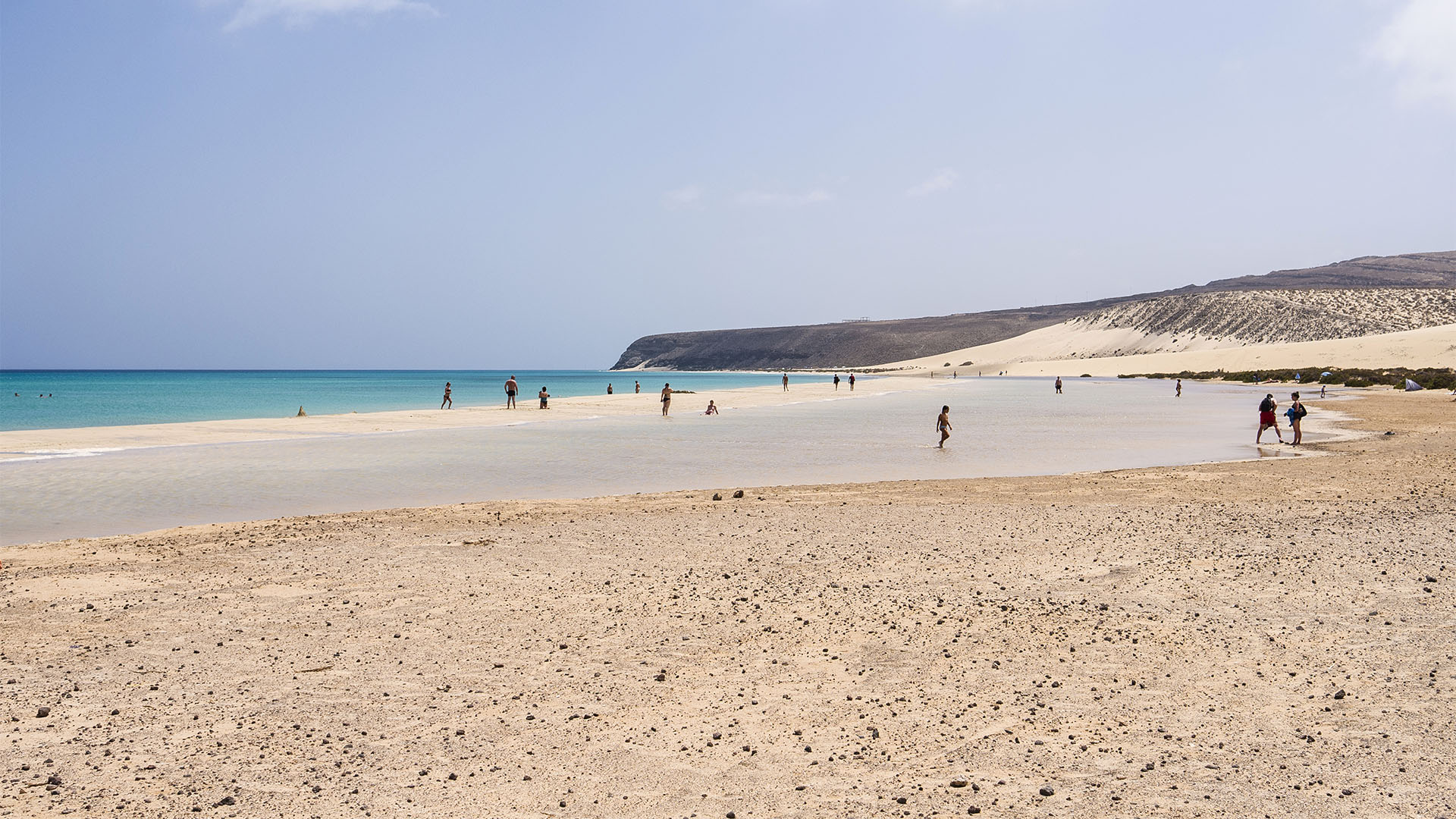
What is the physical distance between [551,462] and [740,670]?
14584mm

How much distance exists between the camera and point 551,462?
20250mm

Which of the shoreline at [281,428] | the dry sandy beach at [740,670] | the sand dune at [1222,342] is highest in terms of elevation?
the sand dune at [1222,342]

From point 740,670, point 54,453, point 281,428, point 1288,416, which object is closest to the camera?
point 740,670

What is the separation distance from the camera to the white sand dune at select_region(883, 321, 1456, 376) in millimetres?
84625

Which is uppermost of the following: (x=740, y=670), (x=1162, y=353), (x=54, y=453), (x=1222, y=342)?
(x=1222, y=342)

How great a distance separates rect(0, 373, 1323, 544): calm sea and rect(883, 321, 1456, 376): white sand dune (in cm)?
6267

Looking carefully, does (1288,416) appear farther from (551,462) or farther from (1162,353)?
(1162,353)

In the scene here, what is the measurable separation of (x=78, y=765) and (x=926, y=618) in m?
5.41

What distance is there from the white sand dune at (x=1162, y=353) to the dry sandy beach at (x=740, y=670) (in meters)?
85.3

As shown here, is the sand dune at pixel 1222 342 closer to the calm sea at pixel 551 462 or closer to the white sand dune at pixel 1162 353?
the white sand dune at pixel 1162 353

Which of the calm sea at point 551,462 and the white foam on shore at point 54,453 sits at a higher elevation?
the white foam on shore at point 54,453

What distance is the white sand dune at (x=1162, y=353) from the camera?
8462 cm

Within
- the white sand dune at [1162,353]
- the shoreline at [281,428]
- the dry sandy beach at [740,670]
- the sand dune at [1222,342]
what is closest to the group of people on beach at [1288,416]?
the dry sandy beach at [740,670]

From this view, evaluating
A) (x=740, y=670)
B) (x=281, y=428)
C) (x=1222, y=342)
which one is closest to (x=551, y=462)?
(x=740, y=670)
